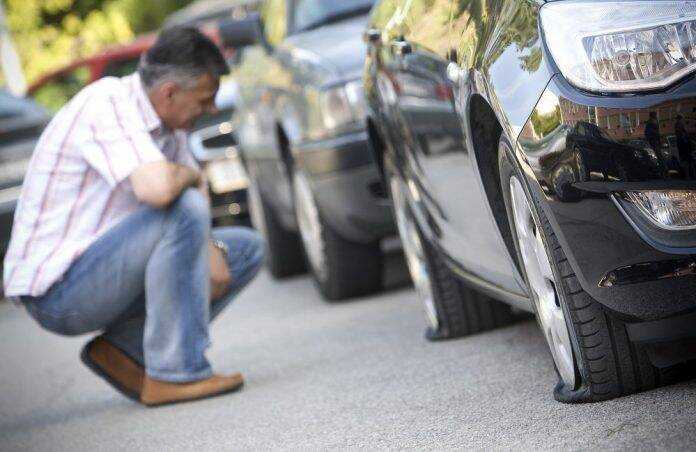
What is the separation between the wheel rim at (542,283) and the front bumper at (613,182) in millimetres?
272

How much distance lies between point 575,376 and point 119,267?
1.90 metres

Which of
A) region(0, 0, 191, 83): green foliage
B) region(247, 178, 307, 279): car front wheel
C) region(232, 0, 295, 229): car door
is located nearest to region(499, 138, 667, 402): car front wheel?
region(232, 0, 295, 229): car door

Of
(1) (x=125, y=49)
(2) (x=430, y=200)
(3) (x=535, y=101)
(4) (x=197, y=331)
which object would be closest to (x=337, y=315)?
(4) (x=197, y=331)

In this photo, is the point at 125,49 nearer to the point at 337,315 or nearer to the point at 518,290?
the point at 337,315

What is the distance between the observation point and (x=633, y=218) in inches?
123

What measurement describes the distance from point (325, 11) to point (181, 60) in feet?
8.32

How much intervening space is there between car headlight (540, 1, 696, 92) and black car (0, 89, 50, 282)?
7597 mm

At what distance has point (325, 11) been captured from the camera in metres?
7.52

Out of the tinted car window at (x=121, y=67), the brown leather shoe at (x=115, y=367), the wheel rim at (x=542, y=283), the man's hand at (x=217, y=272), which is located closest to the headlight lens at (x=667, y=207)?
the wheel rim at (x=542, y=283)

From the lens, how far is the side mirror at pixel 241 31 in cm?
777

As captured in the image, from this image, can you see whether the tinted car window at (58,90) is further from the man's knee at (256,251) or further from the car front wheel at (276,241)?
the man's knee at (256,251)

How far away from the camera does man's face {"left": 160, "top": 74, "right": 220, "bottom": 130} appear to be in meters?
5.10

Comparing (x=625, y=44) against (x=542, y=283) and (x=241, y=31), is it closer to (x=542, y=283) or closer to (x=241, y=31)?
(x=542, y=283)

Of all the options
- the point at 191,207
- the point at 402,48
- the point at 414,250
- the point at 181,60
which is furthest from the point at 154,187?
the point at 414,250
